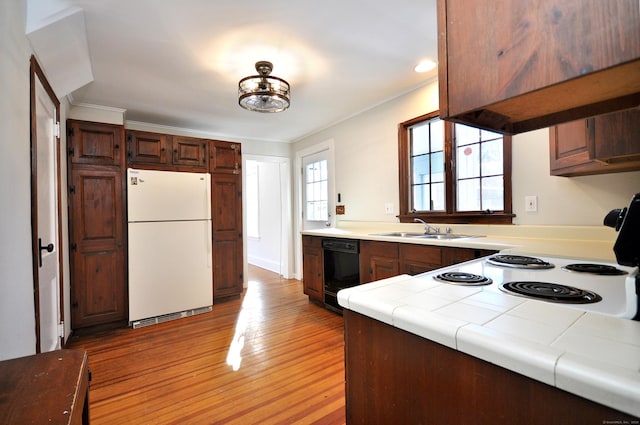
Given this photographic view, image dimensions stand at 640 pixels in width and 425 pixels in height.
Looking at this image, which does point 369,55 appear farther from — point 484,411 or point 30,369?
point 30,369

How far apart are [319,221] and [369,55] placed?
8.54 ft

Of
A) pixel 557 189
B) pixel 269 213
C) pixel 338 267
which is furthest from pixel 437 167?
pixel 269 213

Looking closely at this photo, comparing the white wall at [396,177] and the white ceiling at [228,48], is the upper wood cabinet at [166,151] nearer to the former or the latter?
the white ceiling at [228,48]

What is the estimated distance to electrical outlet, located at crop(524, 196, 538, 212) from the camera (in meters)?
2.13

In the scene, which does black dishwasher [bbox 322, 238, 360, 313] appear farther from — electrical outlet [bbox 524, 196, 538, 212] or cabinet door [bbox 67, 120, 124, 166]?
cabinet door [bbox 67, 120, 124, 166]

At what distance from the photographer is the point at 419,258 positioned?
7.45ft

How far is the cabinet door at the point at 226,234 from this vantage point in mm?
3625

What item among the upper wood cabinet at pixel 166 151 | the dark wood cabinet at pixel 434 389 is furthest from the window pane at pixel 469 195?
the upper wood cabinet at pixel 166 151

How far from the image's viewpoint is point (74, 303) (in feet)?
8.97

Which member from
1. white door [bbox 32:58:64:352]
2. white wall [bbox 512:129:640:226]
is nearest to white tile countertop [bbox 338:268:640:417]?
white wall [bbox 512:129:640:226]

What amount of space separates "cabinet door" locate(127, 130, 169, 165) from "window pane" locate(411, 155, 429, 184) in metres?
2.71

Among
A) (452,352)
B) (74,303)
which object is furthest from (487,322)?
(74,303)

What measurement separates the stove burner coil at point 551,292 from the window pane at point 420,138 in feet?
7.19

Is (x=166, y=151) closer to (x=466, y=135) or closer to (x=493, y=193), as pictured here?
(x=466, y=135)
